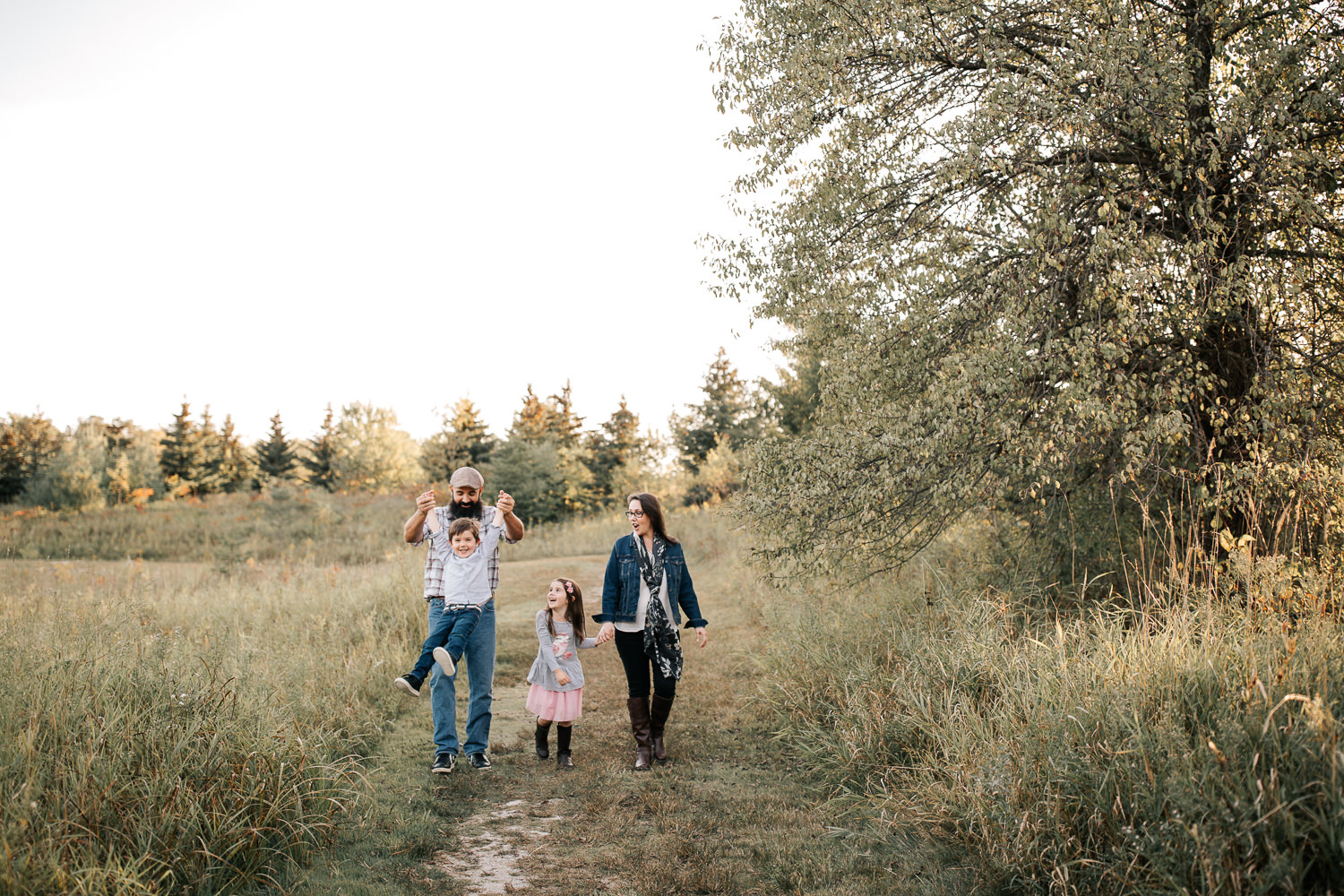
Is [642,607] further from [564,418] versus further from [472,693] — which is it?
[564,418]

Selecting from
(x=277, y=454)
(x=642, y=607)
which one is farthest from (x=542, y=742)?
(x=277, y=454)

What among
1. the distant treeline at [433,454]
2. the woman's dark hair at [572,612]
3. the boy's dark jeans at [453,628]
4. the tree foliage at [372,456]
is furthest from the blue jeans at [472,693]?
the tree foliage at [372,456]

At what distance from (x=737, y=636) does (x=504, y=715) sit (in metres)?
3.87

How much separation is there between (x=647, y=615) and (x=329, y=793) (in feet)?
7.99

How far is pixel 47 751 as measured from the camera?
11.5ft

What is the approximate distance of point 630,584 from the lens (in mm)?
5984

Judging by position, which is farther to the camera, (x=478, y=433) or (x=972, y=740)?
(x=478, y=433)

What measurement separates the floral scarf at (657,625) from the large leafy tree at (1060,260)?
1.46 m

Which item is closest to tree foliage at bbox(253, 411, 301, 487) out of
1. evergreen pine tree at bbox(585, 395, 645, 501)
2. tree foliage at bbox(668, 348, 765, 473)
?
evergreen pine tree at bbox(585, 395, 645, 501)

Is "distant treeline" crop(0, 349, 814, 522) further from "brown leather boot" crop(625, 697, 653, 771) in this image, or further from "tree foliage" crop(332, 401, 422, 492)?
"brown leather boot" crop(625, 697, 653, 771)

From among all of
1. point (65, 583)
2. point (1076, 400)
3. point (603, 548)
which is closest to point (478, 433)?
point (603, 548)

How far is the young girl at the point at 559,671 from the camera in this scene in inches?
226

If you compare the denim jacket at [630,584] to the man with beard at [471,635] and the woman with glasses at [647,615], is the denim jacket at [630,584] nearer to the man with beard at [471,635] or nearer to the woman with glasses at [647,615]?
the woman with glasses at [647,615]

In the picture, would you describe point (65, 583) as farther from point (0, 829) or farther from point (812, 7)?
point (812, 7)
